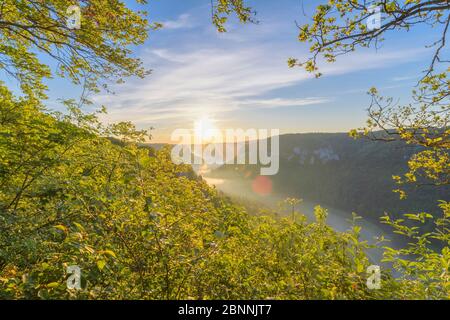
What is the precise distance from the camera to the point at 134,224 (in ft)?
12.6

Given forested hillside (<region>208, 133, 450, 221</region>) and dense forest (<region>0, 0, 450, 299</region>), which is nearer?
dense forest (<region>0, 0, 450, 299</region>)

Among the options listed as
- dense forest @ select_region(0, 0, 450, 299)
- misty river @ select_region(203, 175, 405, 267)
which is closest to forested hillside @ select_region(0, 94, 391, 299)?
dense forest @ select_region(0, 0, 450, 299)

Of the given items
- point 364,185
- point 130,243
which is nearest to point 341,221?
point 364,185

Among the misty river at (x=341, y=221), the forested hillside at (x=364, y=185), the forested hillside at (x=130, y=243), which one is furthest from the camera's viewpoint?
the forested hillside at (x=364, y=185)

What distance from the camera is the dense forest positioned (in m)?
3.33

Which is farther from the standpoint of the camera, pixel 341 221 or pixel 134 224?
pixel 341 221

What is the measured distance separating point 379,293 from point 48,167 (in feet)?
23.1

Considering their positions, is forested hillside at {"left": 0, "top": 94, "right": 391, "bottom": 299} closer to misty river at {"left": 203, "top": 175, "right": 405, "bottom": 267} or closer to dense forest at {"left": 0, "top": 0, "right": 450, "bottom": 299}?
dense forest at {"left": 0, "top": 0, "right": 450, "bottom": 299}

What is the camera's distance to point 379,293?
3170 millimetres

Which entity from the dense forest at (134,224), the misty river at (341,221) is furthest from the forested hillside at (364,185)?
the dense forest at (134,224)

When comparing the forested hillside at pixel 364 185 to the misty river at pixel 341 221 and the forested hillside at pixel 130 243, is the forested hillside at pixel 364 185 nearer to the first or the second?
the misty river at pixel 341 221

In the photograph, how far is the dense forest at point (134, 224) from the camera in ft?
10.9

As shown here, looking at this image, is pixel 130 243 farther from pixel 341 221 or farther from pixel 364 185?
pixel 364 185
